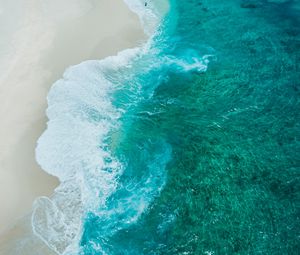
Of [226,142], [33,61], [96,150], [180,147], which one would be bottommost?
[226,142]

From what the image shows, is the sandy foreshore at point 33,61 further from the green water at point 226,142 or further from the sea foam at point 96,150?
the green water at point 226,142

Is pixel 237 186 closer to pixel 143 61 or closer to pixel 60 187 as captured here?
pixel 60 187

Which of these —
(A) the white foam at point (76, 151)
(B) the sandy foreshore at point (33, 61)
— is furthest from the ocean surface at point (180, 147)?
(B) the sandy foreshore at point (33, 61)

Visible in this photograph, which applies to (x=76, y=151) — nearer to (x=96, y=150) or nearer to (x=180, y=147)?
(x=96, y=150)

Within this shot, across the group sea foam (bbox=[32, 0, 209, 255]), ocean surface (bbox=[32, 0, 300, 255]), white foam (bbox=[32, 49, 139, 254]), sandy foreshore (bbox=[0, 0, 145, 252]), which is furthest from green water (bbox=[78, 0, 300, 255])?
sandy foreshore (bbox=[0, 0, 145, 252])

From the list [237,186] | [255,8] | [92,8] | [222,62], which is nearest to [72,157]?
[237,186]

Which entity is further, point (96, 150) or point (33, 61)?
point (33, 61)

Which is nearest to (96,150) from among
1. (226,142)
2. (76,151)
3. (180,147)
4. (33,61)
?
(76,151)
